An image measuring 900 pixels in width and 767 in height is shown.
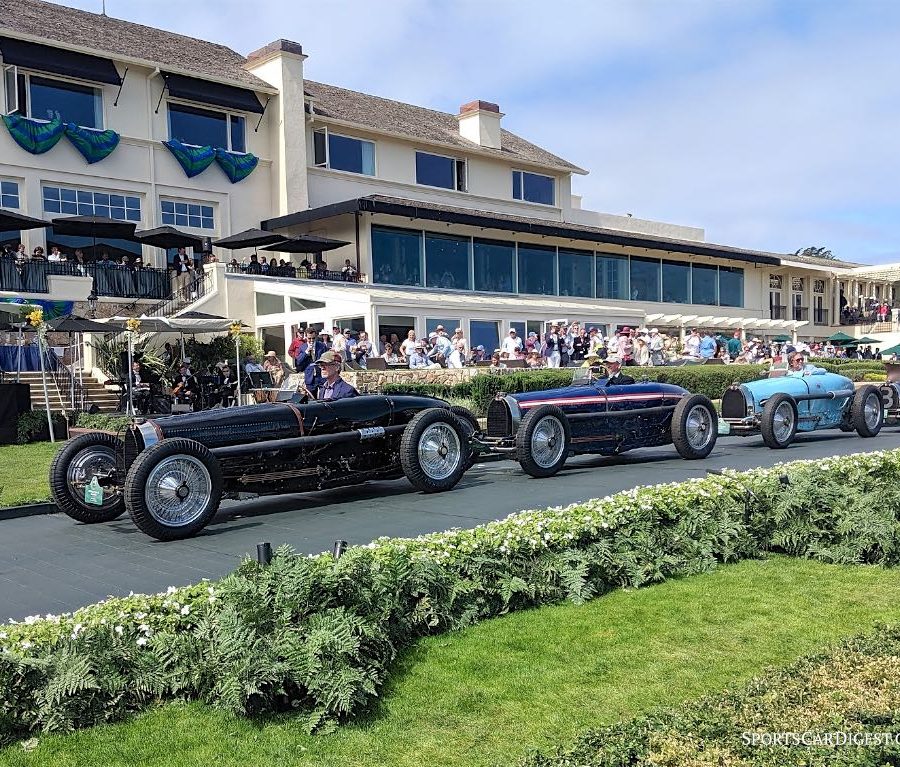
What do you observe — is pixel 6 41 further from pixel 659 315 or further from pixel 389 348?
pixel 659 315

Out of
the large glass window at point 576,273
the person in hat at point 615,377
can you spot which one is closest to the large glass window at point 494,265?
the large glass window at point 576,273

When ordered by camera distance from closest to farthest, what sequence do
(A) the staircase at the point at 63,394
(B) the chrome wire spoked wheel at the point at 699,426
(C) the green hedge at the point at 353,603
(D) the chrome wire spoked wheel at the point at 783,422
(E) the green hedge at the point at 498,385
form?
(C) the green hedge at the point at 353,603
(B) the chrome wire spoked wheel at the point at 699,426
(D) the chrome wire spoked wheel at the point at 783,422
(E) the green hedge at the point at 498,385
(A) the staircase at the point at 63,394

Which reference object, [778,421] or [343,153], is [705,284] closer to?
[343,153]

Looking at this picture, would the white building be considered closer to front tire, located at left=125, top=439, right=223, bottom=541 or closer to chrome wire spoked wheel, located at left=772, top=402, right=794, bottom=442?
chrome wire spoked wheel, located at left=772, top=402, right=794, bottom=442

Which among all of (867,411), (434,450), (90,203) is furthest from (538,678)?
(90,203)

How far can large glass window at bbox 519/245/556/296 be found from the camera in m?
36.9

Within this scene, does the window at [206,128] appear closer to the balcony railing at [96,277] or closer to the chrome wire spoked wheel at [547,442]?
the balcony railing at [96,277]

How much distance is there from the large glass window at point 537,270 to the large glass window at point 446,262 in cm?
313

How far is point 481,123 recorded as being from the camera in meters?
40.4

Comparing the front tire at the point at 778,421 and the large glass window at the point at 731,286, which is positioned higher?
the large glass window at the point at 731,286

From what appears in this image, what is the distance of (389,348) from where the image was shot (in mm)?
24797

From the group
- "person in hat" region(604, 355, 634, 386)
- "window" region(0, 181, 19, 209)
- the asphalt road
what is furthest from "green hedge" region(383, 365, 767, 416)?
"window" region(0, 181, 19, 209)

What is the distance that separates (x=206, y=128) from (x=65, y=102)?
485 cm

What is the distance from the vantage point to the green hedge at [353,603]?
4230mm
